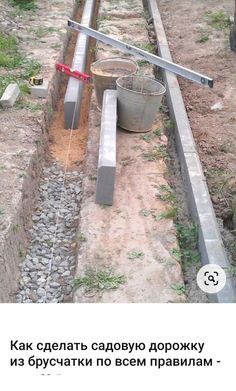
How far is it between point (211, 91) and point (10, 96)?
313 cm

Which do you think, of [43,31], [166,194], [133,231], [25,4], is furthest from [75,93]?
[25,4]

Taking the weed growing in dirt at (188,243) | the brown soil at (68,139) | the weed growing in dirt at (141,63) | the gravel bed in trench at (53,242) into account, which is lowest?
the gravel bed in trench at (53,242)

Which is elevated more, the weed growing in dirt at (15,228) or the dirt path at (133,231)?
the dirt path at (133,231)

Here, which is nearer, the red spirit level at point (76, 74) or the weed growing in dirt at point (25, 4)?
the red spirit level at point (76, 74)

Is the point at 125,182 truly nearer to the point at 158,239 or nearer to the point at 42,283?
the point at 158,239

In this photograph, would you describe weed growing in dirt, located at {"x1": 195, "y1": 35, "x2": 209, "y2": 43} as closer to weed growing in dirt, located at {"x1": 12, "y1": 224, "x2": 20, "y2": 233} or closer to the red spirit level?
the red spirit level

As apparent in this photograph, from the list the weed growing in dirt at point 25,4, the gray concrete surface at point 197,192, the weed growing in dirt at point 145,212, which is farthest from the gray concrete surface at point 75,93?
the weed growing in dirt at point 145,212

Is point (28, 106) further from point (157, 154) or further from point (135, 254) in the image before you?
point (135, 254)

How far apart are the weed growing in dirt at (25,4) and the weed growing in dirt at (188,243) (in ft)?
25.7

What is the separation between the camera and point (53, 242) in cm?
550

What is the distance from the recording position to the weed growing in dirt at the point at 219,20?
10.6 m

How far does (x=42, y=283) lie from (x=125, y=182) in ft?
5.16

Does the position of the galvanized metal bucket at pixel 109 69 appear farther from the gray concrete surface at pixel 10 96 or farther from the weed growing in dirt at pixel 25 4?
the weed growing in dirt at pixel 25 4

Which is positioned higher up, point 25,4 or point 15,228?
point 25,4
